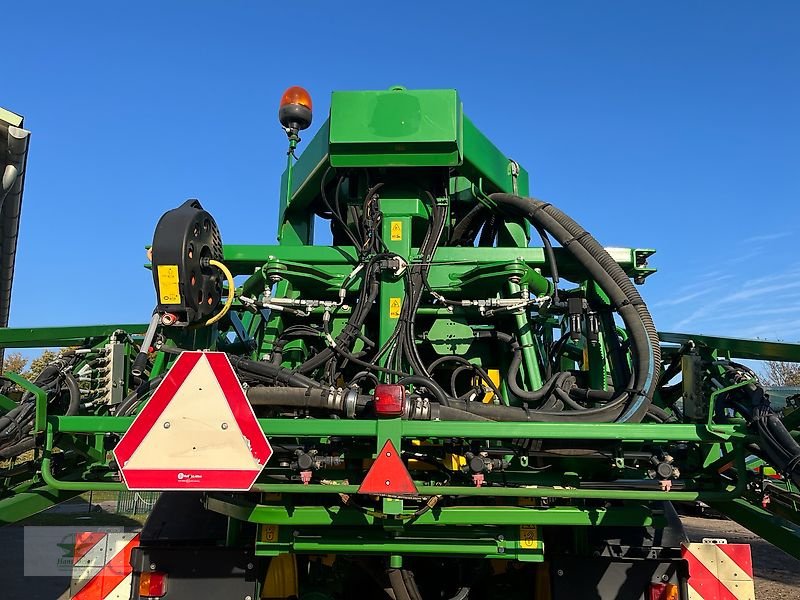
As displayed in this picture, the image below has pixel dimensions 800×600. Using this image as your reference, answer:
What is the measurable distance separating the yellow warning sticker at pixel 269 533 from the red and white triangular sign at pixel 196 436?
23.3 inches

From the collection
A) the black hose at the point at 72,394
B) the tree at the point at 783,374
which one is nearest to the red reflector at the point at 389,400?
the black hose at the point at 72,394

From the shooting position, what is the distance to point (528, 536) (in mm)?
2895

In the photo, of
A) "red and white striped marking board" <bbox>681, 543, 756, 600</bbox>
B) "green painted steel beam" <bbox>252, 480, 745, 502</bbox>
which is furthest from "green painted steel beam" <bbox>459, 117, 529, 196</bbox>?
"red and white striped marking board" <bbox>681, 543, 756, 600</bbox>

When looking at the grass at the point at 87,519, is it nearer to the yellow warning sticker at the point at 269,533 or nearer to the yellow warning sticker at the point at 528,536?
the yellow warning sticker at the point at 269,533

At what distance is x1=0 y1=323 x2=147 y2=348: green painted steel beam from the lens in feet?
11.2

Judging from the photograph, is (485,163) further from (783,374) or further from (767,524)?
(783,374)

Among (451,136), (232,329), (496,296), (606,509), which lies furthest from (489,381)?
(232,329)

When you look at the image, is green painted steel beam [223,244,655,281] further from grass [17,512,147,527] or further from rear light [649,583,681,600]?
grass [17,512,147,527]

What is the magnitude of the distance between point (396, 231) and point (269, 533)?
174 centimetres

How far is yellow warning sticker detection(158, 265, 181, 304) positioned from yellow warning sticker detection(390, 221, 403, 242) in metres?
1.24

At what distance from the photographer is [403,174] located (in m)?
3.88

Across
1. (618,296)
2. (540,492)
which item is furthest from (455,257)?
(540,492)

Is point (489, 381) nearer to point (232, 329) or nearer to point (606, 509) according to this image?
point (606, 509)

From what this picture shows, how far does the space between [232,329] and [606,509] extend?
2.46 m
